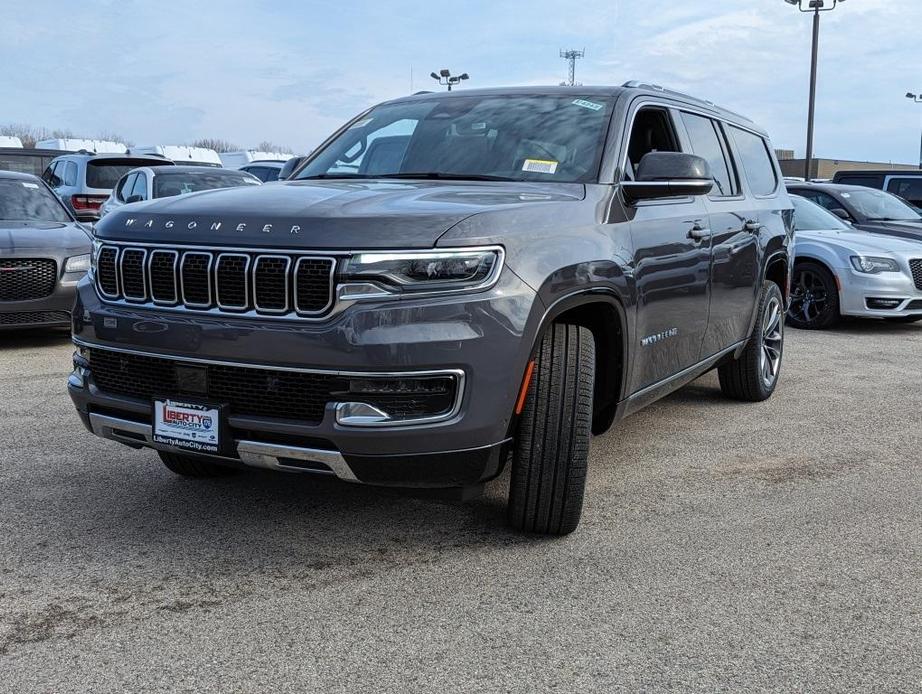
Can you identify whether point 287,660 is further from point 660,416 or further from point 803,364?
point 803,364

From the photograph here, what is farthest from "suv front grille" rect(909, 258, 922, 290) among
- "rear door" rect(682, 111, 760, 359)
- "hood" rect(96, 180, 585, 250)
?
"hood" rect(96, 180, 585, 250)

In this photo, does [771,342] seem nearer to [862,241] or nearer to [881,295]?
[881,295]

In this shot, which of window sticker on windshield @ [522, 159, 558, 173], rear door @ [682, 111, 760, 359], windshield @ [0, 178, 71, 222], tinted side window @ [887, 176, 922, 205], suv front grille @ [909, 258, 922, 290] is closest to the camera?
window sticker on windshield @ [522, 159, 558, 173]

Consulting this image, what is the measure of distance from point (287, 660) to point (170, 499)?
1674 millimetres

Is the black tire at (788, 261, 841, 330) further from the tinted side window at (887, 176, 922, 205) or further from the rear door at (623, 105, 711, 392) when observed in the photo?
the tinted side window at (887, 176, 922, 205)

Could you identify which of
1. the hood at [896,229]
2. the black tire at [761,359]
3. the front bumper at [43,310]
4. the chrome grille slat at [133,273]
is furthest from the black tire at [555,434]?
the hood at [896,229]

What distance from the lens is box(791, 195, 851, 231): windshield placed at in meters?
11.6

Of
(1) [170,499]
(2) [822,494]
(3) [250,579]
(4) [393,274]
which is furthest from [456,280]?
(2) [822,494]

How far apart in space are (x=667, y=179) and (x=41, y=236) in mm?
6316

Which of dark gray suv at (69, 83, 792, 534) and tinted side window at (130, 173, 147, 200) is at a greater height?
tinted side window at (130, 173, 147, 200)

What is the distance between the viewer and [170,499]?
14.2ft

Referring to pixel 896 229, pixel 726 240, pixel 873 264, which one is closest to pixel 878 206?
pixel 896 229

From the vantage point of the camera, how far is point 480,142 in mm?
4602

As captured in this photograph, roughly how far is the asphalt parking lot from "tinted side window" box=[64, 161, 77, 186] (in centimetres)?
1037
